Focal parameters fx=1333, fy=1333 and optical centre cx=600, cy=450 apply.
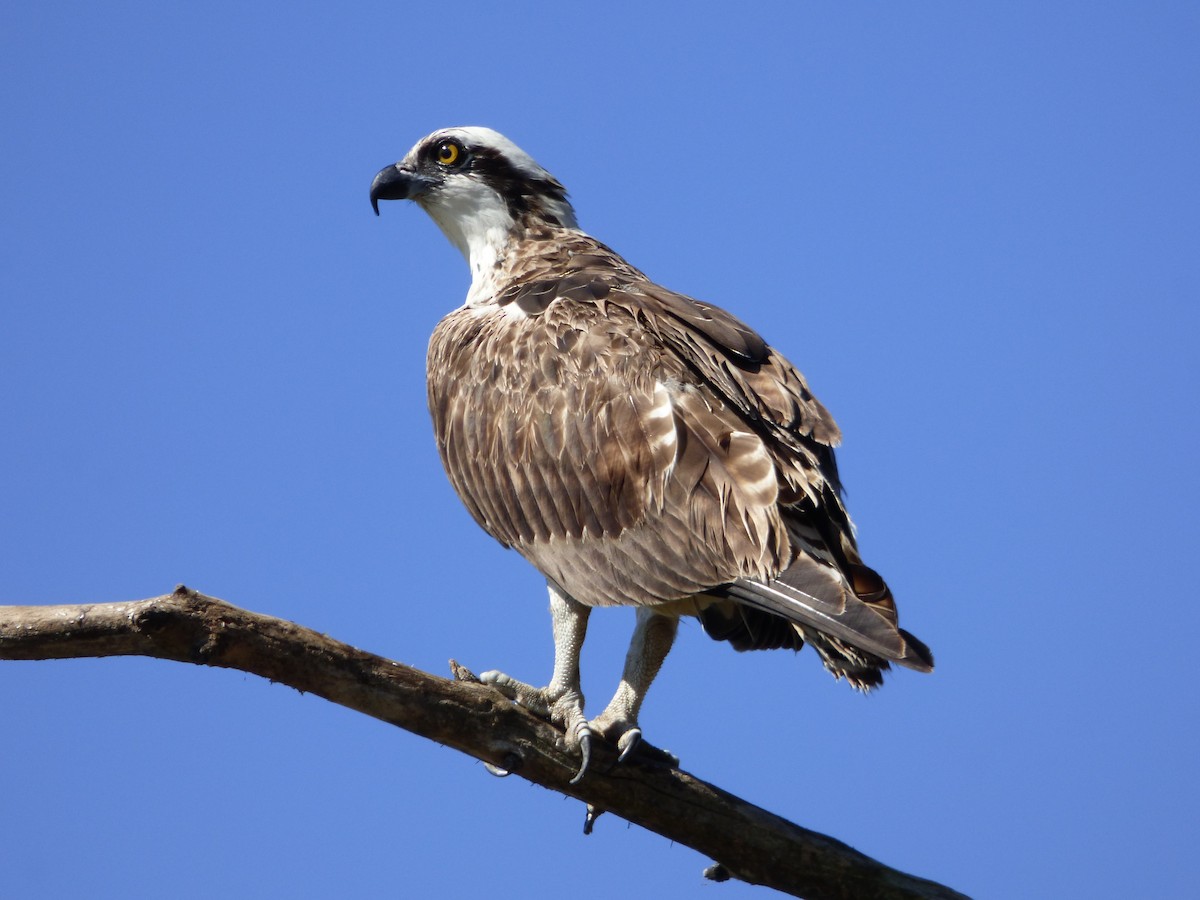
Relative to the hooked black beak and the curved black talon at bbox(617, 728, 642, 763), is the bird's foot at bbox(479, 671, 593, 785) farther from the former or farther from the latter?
the hooked black beak

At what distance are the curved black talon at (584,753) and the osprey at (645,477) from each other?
1cm

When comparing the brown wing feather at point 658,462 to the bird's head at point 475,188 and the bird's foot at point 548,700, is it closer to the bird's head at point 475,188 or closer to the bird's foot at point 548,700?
the bird's foot at point 548,700

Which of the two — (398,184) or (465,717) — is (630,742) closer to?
(465,717)

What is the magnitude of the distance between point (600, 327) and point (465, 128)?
247 cm

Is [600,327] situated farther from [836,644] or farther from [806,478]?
[836,644]

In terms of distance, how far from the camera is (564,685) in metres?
5.86

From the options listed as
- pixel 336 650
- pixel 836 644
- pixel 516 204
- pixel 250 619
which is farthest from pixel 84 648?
pixel 516 204

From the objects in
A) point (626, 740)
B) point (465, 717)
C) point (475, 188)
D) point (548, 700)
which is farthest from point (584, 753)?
point (475, 188)

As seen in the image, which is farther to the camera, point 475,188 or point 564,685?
point 475,188

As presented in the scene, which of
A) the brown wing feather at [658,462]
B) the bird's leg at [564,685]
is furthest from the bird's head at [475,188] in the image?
the bird's leg at [564,685]

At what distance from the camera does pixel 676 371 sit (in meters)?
5.79

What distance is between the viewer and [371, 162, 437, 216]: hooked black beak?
7.86 meters

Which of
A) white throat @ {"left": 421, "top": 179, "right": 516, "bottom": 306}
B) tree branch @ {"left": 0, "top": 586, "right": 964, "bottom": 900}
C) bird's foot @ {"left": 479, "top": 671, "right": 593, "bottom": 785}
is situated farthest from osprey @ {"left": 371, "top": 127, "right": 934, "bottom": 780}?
white throat @ {"left": 421, "top": 179, "right": 516, "bottom": 306}

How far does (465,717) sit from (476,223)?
3527 millimetres
